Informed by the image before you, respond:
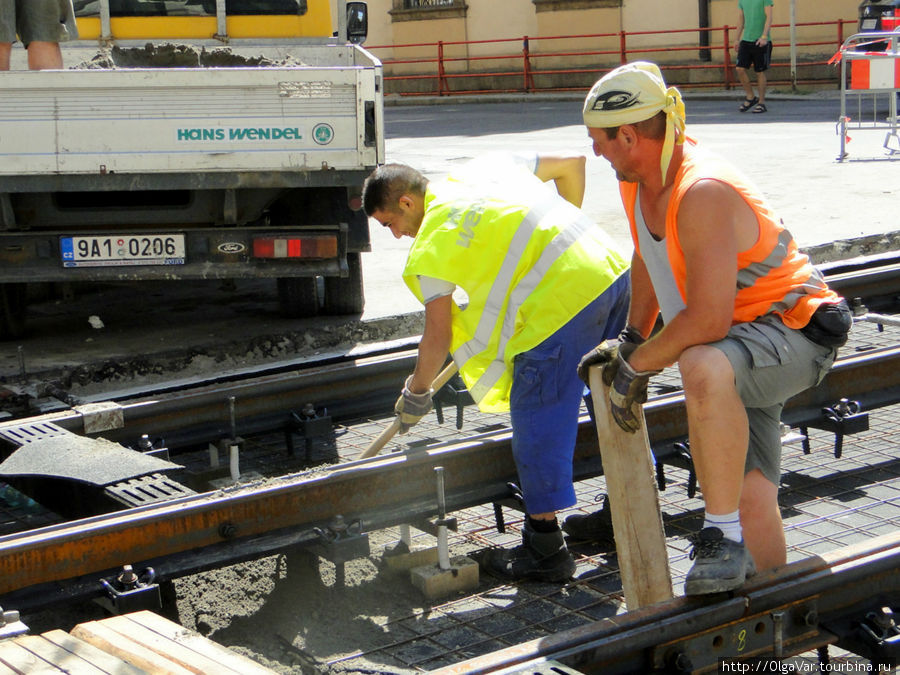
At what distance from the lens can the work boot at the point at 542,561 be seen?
418cm

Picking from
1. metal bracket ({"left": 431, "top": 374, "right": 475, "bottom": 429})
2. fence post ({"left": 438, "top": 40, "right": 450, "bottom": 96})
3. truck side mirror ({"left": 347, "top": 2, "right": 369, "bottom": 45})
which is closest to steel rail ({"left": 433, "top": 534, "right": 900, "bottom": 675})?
metal bracket ({"left": 431, "top": 374, "right": 475, "bottom": 429})

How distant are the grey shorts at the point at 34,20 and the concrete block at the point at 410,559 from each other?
4.29 meters

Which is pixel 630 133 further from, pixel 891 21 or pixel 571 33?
pixel 571 33

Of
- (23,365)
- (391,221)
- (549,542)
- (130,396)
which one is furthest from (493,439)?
(23,365)

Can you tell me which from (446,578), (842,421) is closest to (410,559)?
(446,578)

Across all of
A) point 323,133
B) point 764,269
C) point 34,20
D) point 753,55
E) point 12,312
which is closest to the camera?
point 764,269

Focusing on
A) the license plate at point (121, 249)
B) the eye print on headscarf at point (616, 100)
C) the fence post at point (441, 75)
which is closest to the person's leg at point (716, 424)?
the eye print on headscarf at point (616, 100)

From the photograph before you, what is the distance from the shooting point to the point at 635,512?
3.54 metres

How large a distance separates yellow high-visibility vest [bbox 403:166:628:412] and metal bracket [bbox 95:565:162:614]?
1.24m

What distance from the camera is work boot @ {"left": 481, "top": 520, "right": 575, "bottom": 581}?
4.18m

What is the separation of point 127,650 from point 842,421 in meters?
3.12

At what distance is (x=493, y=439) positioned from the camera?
454 centimetres

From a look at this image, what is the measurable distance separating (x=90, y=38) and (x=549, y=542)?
6.22 metres

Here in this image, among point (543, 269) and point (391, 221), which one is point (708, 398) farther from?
point (391, 221)
